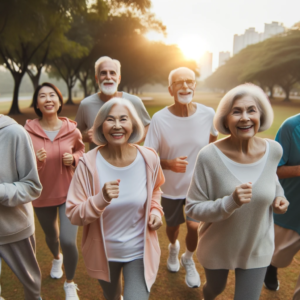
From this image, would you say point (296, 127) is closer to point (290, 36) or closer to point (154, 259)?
point (154, 259)

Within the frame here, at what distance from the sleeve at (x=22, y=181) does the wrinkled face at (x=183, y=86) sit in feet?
6.01

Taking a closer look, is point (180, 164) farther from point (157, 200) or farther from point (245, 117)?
point (245, 117)

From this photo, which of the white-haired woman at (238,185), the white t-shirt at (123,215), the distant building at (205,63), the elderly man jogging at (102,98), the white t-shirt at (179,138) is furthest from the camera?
the distant building at (205,63)

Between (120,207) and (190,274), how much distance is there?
5.92 feet

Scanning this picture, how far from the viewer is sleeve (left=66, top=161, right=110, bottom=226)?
6.73 ft

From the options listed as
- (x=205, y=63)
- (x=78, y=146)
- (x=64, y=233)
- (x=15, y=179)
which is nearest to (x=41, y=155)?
(x=78, y=146)

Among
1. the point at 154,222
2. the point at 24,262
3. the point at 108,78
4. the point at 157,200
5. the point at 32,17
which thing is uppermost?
the point at 32,17

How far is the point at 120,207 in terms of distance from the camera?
2.27 m

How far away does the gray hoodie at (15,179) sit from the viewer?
2.32 m

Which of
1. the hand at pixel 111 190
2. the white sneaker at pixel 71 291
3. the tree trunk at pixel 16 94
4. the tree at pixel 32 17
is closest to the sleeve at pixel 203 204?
the hand at pixel 111 190

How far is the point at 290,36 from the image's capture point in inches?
1251

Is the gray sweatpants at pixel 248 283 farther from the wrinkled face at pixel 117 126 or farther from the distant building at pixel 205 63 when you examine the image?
the distant building at pixel 205 63

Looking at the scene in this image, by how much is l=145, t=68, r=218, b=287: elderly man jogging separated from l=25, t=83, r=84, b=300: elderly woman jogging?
961 millimetres

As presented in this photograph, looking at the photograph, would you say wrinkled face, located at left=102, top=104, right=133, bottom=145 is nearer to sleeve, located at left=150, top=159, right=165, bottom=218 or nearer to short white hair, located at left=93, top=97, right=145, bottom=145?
short white hair, located at left=93, top=97, right=145, bottom=145
